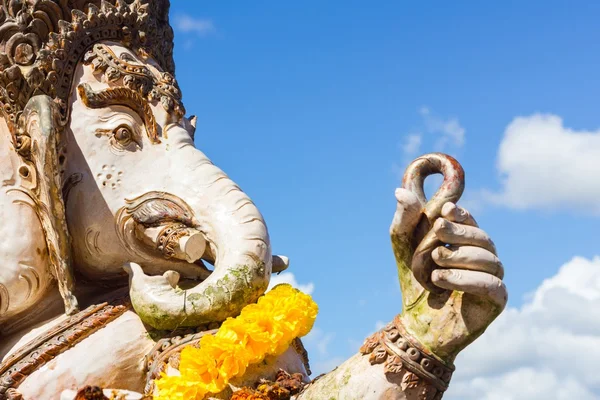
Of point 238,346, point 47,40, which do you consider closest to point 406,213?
point 238,346

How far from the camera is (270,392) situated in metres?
4.35

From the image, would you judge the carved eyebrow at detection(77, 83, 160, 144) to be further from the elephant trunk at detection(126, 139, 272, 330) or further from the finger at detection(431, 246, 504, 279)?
the finger at detection(431, 246, 504, 279)

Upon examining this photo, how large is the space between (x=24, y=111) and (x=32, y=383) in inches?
49.8

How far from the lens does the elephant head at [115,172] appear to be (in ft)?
15.6

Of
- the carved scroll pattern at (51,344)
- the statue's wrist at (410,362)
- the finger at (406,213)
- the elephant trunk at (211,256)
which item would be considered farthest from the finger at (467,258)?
the carved scroll pattern at (51,344)

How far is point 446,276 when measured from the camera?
147 inches

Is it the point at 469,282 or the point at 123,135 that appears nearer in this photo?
Answer: the point at 469,282

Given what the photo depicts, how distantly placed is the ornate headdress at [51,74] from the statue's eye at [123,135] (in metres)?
0.20

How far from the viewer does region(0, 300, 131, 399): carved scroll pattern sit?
4836mm

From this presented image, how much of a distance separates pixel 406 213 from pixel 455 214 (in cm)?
17

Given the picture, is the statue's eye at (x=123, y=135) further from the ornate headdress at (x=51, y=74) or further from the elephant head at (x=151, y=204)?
the ornate headdress at (x=51, y=74)

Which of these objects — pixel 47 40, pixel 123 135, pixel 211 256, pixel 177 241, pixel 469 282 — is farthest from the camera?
pixel 47 40

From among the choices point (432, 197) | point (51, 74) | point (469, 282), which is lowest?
point (469, 282)

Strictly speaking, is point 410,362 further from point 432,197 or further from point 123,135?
point 123,135
